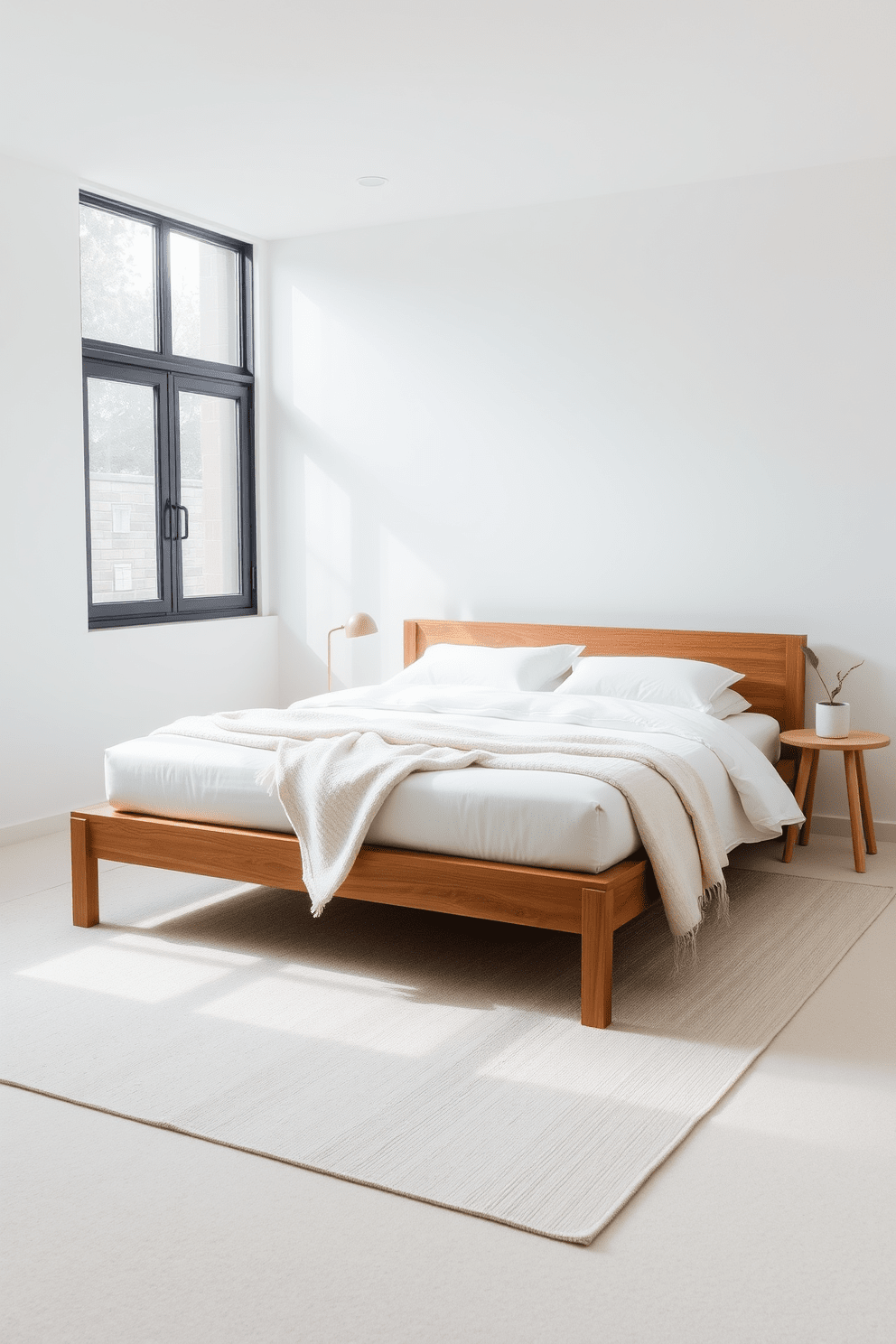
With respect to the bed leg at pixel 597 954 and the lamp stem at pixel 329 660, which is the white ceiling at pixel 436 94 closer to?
the lamp stem at pixel 329 660

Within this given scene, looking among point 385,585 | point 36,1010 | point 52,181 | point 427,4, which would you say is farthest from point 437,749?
point 52,181

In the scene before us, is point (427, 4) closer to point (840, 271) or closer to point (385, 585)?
point (840, 271)

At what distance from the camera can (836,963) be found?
3.33 metres

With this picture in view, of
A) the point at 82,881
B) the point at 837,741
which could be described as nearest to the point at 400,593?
the point at 837,741

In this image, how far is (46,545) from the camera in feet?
15.9

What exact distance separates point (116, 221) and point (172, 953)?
3.37 metres

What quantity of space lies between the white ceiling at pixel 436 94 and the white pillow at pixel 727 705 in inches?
80.7

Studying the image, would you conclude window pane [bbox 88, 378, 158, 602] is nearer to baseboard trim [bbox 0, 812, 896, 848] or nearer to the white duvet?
baseboard trim [bbox 0, 812, 896, 848]

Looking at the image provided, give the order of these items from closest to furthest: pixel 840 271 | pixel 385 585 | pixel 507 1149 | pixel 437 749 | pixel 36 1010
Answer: pixel 507 1149, pixel 36 1010, pixel 437 749, pixel 840 271, pixel 385 585

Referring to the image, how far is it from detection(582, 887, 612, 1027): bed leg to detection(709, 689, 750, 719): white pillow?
1722mm

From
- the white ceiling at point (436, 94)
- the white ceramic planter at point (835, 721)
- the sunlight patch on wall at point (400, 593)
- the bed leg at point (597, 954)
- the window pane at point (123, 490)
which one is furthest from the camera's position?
the sunlight patch on wall at point (400, 593)

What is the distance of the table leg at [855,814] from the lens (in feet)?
13.9

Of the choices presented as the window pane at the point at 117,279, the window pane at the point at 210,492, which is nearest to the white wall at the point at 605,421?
the window pane at the point at 210,492

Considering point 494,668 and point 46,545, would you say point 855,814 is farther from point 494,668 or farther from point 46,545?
point 46,545
